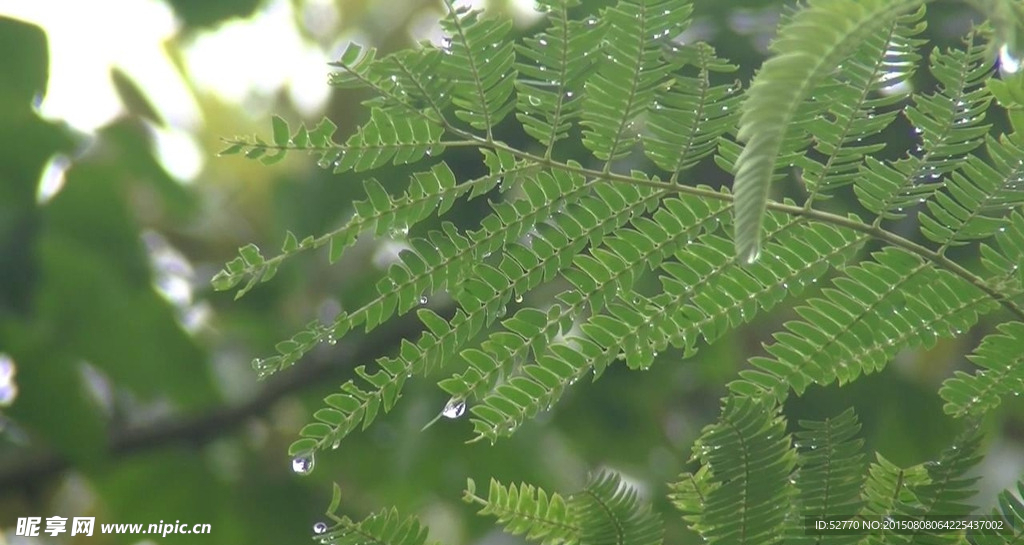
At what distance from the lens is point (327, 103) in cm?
273

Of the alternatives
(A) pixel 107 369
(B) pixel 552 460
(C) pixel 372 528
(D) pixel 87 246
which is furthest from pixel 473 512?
(C) pixel 372 528

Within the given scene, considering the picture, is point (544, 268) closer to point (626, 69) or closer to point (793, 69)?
point (626, 69)

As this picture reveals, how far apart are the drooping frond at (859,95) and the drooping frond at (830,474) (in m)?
0.18

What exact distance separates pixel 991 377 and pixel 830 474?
0.15 metres

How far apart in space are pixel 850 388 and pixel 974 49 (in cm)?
157

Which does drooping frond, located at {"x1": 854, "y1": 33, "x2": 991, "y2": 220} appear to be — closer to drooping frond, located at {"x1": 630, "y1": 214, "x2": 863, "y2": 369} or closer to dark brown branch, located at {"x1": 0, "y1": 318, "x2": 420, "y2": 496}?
drooping frond, located at {"x1": 630, "y1": 214, "x2": 863, "y2": 369}

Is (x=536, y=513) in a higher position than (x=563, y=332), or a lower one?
lower

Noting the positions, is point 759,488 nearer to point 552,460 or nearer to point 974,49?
point 974,49

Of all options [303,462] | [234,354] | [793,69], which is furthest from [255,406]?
[793,69]

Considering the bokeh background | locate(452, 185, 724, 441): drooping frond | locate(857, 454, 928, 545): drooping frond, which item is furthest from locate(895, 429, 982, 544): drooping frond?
the bokeh background

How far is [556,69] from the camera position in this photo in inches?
29.5

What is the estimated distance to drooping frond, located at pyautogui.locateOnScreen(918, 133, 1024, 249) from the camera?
2.41 feet

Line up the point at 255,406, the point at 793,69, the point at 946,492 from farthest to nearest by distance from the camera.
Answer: the point at 255,406, the point at 946,492, the point at 793,69

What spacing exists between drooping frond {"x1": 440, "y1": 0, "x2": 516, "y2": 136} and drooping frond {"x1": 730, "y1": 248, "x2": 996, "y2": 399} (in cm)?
27
